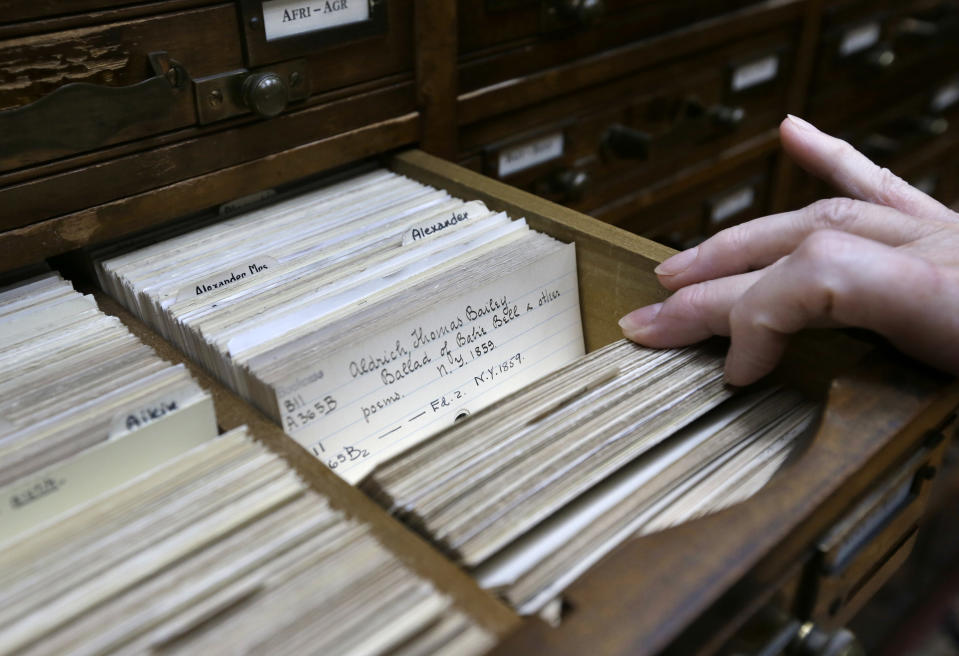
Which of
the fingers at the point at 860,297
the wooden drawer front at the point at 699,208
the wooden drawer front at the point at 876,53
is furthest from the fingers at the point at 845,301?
the wooden drawer front at the point at 876,53

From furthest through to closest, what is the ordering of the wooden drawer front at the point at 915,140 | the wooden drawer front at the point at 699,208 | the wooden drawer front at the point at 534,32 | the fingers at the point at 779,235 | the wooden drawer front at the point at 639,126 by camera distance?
the wooden drawer front at the point at 915,140 < the wooden drawer front at the point at 699,208 < the wooden drawer front at the point at 639,126 < the wooden drawer front at the point at 534,32 < the fingers at the point at 779,235

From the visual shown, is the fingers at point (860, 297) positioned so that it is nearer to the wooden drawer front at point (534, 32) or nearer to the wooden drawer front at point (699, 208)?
the wooden drawer front at point (534, 32)

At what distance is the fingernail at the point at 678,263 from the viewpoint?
27.6 inches

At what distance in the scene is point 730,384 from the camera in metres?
0.64

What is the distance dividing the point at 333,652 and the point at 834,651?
0.38 metres

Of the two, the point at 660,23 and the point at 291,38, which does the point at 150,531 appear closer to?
the point at 291,38

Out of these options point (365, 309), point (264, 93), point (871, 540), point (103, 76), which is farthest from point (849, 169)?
point (103, 76)

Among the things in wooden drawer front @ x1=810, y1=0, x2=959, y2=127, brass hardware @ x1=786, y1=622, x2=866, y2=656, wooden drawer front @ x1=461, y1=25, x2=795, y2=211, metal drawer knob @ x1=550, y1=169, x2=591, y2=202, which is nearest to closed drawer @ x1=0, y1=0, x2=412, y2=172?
wooden drawer front @ x1=461, y1=25, x2=795, y2=211

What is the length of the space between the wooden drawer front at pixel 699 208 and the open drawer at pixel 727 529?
23.9 inches

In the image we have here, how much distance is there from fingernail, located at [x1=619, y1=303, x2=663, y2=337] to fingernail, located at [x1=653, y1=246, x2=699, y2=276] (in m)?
0.03

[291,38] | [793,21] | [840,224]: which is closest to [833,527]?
[840,224]

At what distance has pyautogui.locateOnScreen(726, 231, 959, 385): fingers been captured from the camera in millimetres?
562

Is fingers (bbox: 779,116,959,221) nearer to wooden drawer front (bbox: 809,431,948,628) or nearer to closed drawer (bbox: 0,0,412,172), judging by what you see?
wooden drawer front (bbox: 809,431,948,628)

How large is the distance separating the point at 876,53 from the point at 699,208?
0.51 metres
